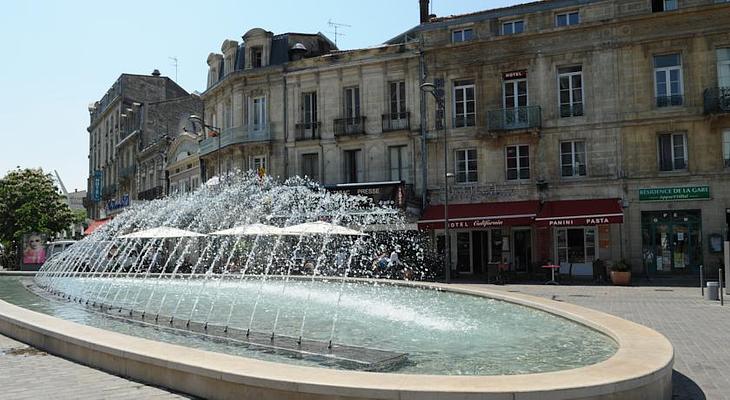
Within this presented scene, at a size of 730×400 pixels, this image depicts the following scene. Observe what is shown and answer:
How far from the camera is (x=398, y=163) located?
98.1ft

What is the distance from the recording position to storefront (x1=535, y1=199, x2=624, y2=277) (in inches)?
945

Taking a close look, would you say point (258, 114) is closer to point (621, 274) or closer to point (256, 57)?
point (256, 57)

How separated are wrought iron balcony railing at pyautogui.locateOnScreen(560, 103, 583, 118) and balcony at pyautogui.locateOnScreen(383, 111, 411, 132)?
23.1 feet

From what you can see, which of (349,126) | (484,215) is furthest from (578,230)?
(349,126)

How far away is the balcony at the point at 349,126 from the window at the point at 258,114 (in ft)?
15.1

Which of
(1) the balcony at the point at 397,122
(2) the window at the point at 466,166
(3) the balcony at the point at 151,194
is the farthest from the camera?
(3) the balcony at the point at 151,194

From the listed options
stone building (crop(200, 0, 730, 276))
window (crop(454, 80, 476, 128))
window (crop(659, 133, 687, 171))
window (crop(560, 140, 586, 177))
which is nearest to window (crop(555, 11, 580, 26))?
stone building (crop(200, 0, 730, 276))

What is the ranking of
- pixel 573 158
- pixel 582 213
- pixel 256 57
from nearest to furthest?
1. pixel 582 213
2. pixel 573 158
3. pixel 256 57

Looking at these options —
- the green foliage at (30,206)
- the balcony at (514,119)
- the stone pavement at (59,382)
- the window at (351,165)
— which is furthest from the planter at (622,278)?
the green foliage at (30,206)

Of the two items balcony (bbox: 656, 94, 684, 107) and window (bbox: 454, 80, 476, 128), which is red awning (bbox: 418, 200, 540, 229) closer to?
window (bbox: 454, 80, 476, 128)

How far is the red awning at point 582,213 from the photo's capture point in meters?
23.7

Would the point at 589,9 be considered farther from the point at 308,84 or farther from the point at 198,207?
the point at 198,207

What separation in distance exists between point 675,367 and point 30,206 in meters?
47.0

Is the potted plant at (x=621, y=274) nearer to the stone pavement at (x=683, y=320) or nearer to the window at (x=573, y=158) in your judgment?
the stone pavement at (x=683, y=320)
